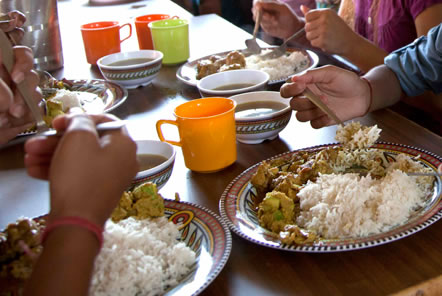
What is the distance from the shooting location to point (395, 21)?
214 cm

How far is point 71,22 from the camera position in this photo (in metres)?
3.45

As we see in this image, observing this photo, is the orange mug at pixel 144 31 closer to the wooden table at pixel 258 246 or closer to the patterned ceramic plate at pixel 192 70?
the wooden table at pixel 258 246

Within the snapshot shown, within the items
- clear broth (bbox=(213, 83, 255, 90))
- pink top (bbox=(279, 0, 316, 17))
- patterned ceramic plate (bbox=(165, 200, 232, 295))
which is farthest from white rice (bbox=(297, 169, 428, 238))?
pink top (bbox=(279, 0, 316, 17))

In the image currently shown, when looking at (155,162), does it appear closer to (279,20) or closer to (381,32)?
(381,32)

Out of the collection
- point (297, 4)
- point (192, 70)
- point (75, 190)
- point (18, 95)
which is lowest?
point (297, 4)

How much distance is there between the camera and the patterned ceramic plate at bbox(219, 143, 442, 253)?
0.88m

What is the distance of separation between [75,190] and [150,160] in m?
0.57

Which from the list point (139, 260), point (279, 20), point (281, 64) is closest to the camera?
point (139, 260)

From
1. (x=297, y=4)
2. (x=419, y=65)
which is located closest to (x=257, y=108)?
(x=419, y=65)

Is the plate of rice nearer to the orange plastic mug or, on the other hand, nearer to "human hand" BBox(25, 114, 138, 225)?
"human hand" BBox(25, 114, 138, 225)

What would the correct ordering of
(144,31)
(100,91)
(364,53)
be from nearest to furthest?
(100,91) < (364,53) < (144,31)

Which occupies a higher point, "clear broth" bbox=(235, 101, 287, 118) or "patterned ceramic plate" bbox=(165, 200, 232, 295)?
"patterned ceramic plate" bbox=(165, 200, 232, 295)

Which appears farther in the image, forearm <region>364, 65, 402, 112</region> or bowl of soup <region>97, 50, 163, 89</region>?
bowl of soup <region>97, 50, 163, 89</region>

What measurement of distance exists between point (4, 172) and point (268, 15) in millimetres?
1674
